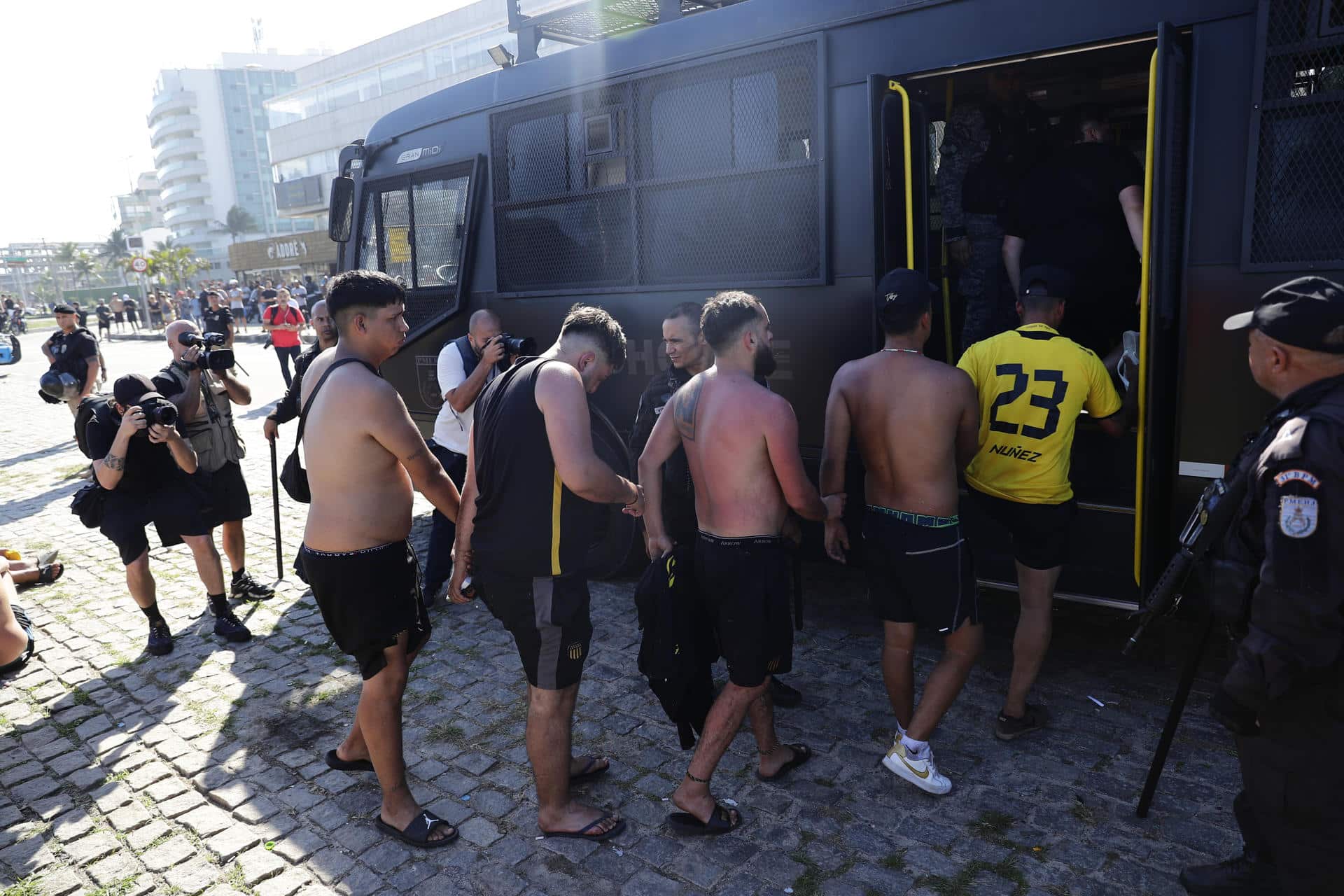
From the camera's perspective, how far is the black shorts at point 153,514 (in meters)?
4.90

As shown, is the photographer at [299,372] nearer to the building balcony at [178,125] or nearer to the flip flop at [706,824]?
the flip flop at [706,824]

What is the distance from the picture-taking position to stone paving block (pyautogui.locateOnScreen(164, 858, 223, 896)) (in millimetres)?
3045

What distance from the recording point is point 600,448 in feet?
10.3

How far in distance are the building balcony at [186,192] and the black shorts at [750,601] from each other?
11650 centimetres

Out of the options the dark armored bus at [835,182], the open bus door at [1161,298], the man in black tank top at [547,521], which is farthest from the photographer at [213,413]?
the open bus door at [1161,298]

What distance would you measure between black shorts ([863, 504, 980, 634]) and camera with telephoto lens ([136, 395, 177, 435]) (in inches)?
149

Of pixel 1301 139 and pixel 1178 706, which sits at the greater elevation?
pixel 1301 139

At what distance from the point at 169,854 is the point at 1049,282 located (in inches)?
158

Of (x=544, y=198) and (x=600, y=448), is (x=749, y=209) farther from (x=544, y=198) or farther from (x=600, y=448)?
(x=600, y=448)

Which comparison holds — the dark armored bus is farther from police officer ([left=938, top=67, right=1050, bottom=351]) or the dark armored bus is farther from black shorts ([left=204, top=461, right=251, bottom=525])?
black shorts ([left=204, top=461, right=251, bottom=525])

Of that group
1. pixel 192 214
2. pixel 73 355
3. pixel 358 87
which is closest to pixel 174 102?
pixel 192 214

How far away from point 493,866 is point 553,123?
4108 mm

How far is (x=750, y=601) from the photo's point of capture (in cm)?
308

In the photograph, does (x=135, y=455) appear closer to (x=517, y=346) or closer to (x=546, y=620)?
(x=517, y=346)
